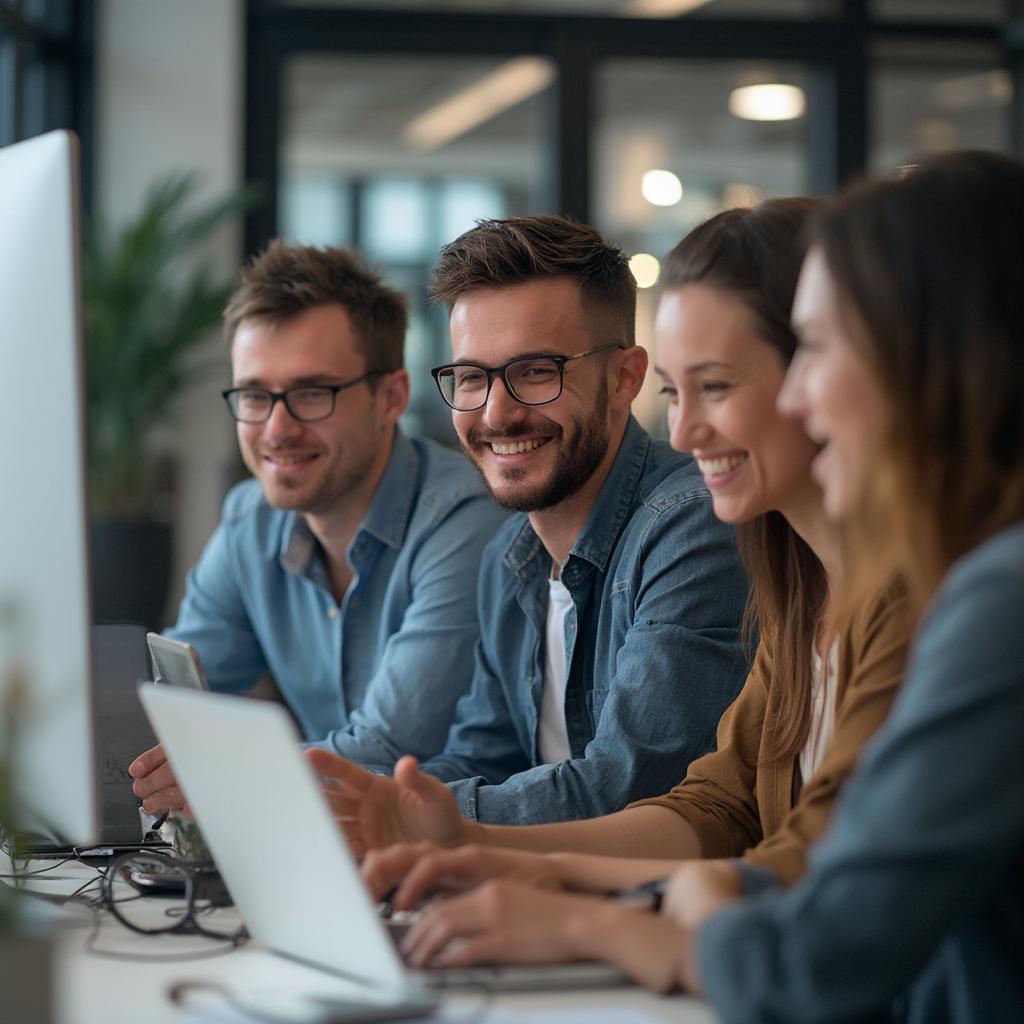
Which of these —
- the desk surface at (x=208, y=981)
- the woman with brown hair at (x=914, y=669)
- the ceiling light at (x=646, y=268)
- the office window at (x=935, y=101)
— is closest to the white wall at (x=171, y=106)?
the ceiling light at (x=646, y=268)

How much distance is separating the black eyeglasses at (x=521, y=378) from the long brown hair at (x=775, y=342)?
51 cm

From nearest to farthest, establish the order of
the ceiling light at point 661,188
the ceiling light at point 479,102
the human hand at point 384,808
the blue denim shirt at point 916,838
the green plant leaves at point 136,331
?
the blue denim shirt at point 916,838
the human hand at point 384,808
the green plant leaves at point 136,331
the ceiling light at point 479,102
the ceiling light at point 661,188

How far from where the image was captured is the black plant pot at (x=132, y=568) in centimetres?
493

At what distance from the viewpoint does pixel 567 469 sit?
2.04 meters

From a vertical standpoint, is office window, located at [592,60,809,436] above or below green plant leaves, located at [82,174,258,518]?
above

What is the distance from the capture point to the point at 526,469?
2.03m

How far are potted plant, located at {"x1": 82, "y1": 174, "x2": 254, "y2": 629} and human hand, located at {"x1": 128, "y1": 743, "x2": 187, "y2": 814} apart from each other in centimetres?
337

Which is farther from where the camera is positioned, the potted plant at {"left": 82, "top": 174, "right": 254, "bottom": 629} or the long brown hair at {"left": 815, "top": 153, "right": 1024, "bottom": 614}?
the potted plant at {"left": 82, "top": 174, "right": 254, "bottom": 629}

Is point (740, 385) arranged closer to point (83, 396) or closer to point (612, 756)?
point (612, 756)

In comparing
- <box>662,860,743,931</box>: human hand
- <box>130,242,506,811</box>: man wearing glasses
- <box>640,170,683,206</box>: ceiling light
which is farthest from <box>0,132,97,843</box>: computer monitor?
<box>640,170,683,206</box>: ceiling light

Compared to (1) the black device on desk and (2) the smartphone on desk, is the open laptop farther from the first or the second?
(1) the black device on desk

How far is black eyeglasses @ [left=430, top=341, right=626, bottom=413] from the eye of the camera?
205 cm

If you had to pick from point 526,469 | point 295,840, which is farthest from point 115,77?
point 295,840

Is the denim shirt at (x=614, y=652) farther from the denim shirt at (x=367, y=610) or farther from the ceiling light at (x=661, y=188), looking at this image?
the ceiling light at (x=661, y=188)
